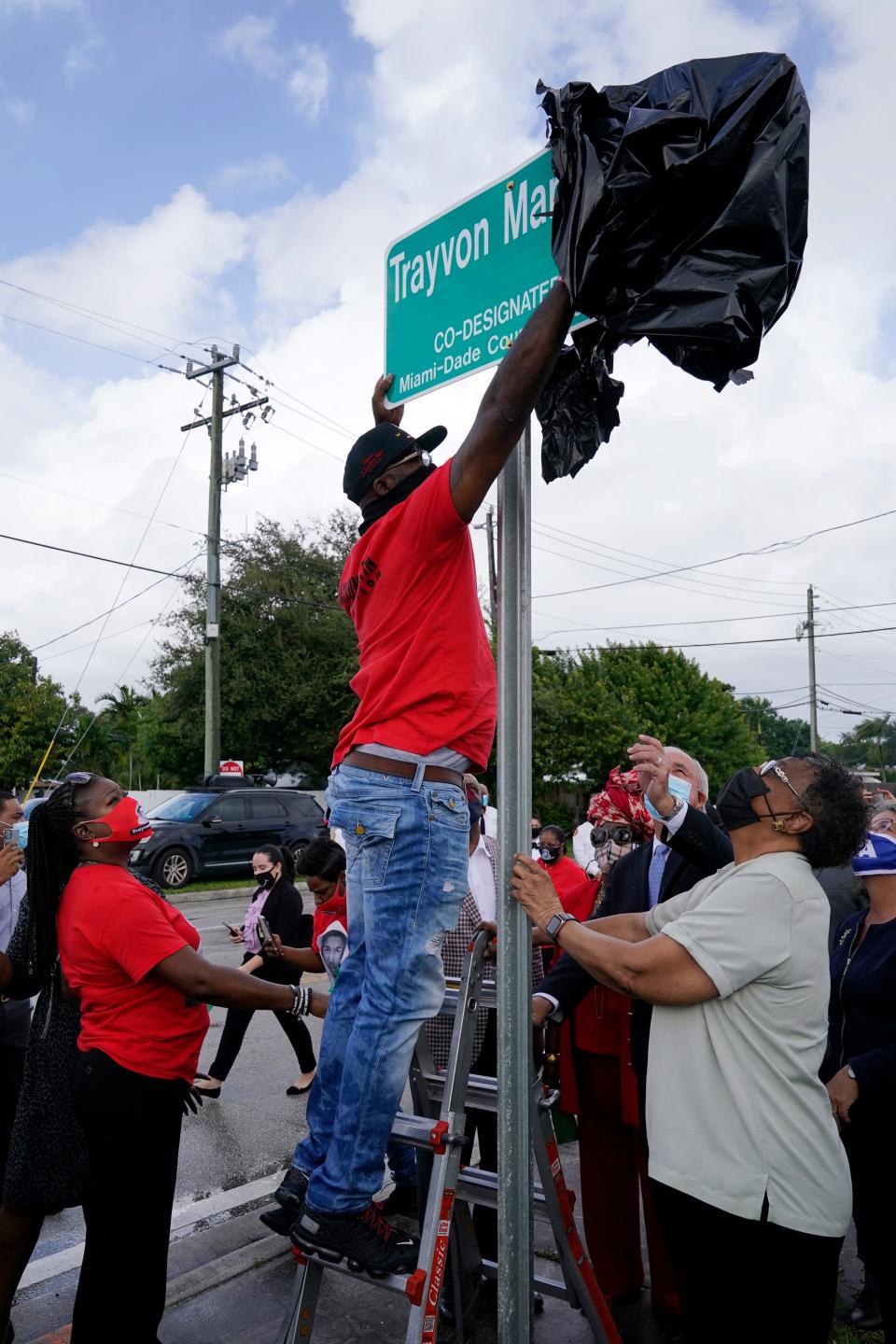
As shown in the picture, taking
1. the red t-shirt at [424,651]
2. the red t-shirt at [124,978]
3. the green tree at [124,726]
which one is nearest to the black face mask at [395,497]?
the red t-shirt at [424,651]

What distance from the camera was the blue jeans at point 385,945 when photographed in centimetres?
250

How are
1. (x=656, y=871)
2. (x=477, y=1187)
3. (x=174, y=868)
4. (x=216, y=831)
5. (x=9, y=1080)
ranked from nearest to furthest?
(x=477, y=1187), (x=656, y=871), (x=9, y=1080), (x=174, y=868), (x=216, y=831)

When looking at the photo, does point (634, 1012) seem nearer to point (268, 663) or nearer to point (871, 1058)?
point (871, 1058)

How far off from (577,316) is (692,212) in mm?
323

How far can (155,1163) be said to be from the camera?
308 centimetres

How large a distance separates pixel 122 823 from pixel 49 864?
30 cm

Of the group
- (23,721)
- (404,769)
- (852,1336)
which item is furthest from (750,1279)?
(23,721)

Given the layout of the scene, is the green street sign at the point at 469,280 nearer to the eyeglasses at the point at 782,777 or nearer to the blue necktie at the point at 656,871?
the eyeglasses at the point at 782,777

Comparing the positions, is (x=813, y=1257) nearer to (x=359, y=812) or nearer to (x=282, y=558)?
(x=359, y=812)

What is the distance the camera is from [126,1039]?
3.11m

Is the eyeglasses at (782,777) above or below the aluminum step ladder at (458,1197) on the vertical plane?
above

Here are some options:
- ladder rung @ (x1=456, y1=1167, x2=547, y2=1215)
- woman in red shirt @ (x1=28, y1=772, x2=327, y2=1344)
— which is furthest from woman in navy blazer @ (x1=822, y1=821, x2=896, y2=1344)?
woman in red shirt @ (x1=28, y1=772, x2=327, y2=1344)

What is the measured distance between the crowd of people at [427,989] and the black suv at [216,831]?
575 inches

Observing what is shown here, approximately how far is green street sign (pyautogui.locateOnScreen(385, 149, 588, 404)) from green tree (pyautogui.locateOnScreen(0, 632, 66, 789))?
3346cm
